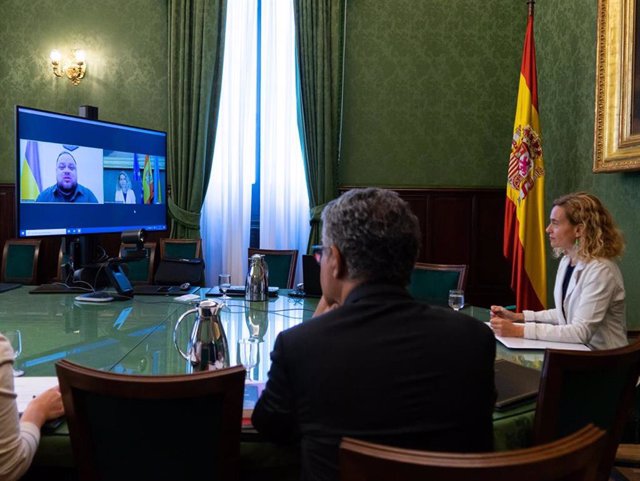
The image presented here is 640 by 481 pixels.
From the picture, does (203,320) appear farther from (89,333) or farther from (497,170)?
(497,170)

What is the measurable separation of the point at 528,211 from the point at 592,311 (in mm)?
2089

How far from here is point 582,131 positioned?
3.95 metres

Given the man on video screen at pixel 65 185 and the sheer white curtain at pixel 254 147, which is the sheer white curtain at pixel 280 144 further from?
the man on video screen at pixel 65 185

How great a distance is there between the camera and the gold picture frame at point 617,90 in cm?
311

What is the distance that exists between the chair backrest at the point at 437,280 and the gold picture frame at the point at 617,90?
117cm

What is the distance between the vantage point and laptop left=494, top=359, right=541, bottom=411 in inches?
53.4

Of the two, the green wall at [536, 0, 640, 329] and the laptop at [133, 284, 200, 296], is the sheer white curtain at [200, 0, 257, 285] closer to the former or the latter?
the laptop at [133, 284, 200, 296]

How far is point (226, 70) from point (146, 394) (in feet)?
14.6

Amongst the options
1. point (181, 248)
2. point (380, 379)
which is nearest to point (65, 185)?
point (181, 248)

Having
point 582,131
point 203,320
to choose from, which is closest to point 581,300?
point 203,320

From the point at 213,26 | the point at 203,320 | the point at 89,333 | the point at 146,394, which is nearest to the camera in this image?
the point at 146,394

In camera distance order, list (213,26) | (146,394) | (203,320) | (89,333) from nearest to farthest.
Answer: (146,394) < (203,320) < (89,333) < (213,26)

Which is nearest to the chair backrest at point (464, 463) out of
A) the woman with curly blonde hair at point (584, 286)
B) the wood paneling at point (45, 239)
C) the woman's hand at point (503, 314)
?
the woman with curly blonde hair at point (584, 286)

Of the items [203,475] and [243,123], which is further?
[243,123]
